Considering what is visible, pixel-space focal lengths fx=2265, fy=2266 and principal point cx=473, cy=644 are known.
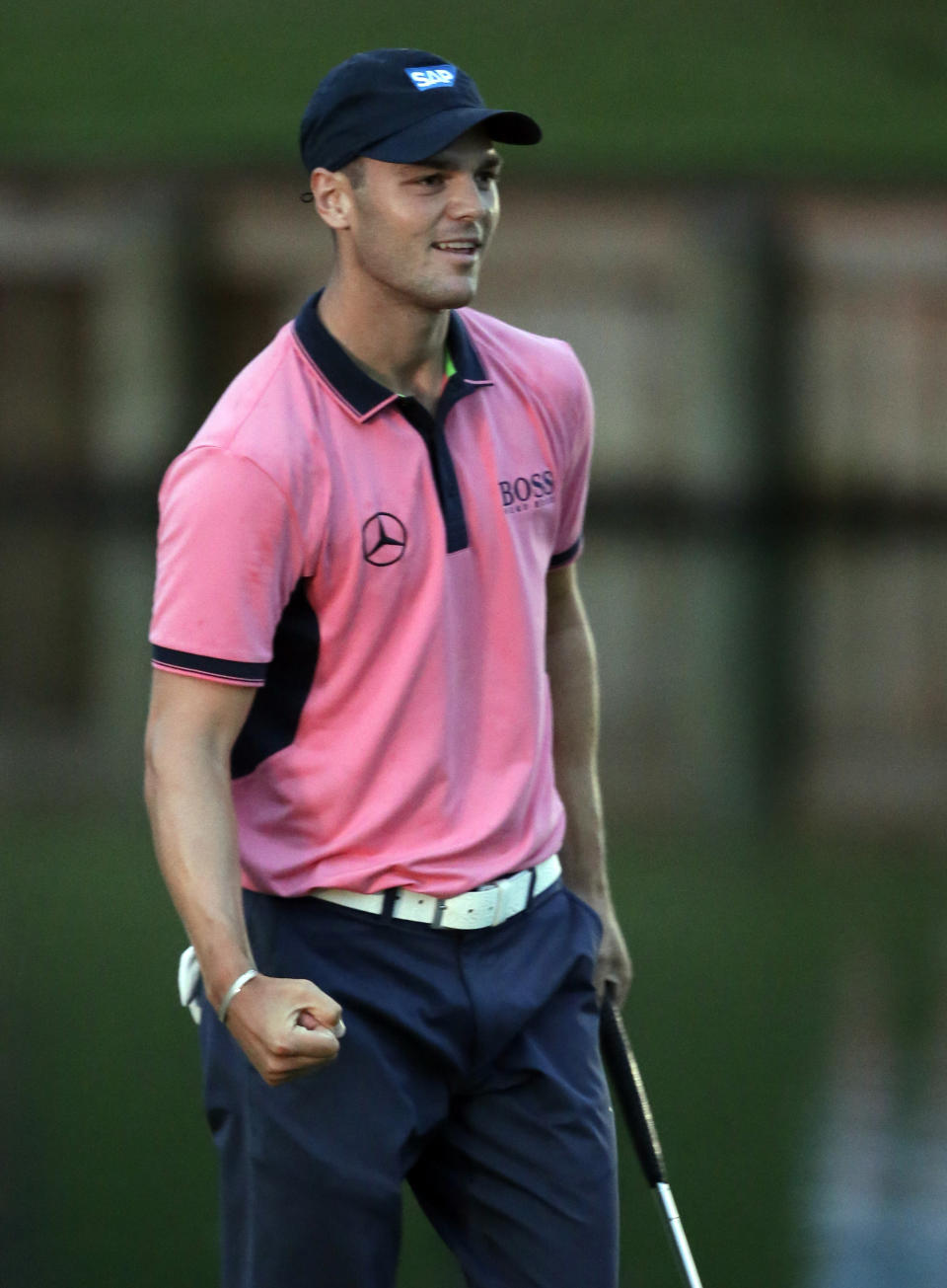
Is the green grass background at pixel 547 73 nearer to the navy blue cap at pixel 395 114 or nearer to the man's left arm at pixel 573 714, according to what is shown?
the man's left arm at pixel 573 714

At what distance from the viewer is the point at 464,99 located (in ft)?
8.22

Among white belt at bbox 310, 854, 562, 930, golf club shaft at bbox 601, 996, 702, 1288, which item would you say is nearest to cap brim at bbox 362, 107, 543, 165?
white belt at bbox 310, 854, 562, 930

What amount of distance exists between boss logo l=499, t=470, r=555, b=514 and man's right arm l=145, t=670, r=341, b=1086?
1.32 ft

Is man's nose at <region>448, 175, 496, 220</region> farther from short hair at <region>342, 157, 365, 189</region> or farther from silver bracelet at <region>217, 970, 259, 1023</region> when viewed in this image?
silver bracelet at <region>217, 970, 259, 1023</region>

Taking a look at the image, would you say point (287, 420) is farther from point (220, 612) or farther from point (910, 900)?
point (910, 900)

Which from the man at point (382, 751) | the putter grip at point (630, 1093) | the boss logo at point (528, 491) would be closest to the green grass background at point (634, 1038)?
the putter grip at point (630, 1093)

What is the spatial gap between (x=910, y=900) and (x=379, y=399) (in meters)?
4.66

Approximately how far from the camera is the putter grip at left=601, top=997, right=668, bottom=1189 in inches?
111

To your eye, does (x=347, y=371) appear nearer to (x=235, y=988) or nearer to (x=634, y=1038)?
(x=235, y=988)

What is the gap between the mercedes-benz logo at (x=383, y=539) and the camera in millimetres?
2436

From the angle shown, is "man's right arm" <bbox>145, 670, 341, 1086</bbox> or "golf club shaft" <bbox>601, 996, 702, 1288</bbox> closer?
"man's right arm" <bbox>145, 670, 341, 1086</bbox>

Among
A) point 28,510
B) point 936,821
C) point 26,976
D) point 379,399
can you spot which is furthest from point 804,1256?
point 28,510

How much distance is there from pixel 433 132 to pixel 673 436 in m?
6.09

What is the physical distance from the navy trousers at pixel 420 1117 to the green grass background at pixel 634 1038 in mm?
1345
